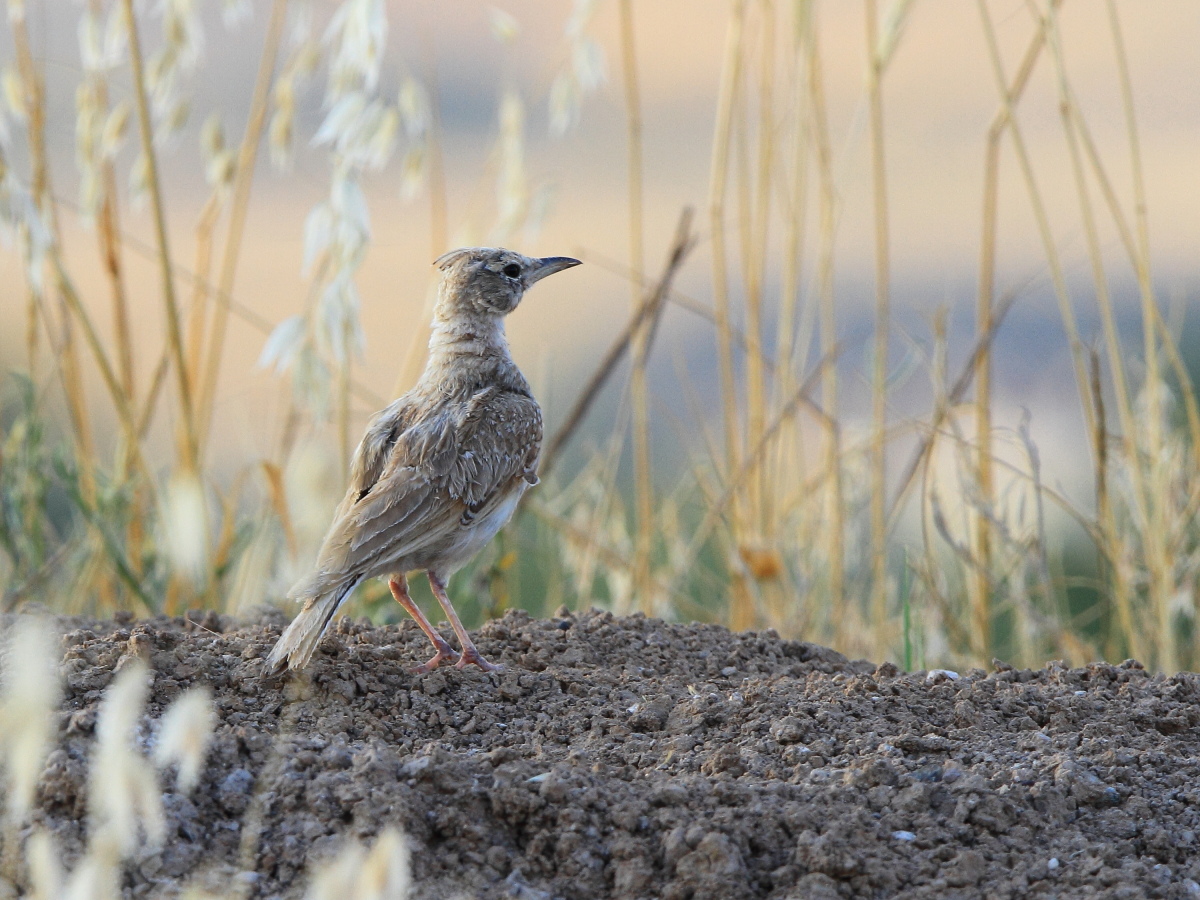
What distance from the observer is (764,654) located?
10.1 feet

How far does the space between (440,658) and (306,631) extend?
0.48m

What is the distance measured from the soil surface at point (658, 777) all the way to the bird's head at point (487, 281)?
106cm

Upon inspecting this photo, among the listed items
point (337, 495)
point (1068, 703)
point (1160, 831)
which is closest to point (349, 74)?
point (337, 495)

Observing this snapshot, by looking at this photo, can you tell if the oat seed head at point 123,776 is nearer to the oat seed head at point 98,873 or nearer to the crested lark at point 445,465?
the oat seed head at point 98,873

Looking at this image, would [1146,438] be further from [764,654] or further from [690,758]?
[690,758]

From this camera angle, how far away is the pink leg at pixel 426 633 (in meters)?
2.80

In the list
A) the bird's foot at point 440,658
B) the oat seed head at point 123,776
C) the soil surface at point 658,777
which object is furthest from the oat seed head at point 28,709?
the bird's foot at point 440,658

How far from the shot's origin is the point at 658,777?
2.20m

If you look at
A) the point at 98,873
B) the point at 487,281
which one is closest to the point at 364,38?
the point at 487,281

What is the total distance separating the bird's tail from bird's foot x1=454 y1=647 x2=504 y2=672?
0.37 metres

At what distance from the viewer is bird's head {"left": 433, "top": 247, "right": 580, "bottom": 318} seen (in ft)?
11.2

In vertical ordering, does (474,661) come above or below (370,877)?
above

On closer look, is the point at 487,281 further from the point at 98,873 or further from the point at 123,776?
the point at 98,873

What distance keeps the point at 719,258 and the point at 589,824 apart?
101 inches
